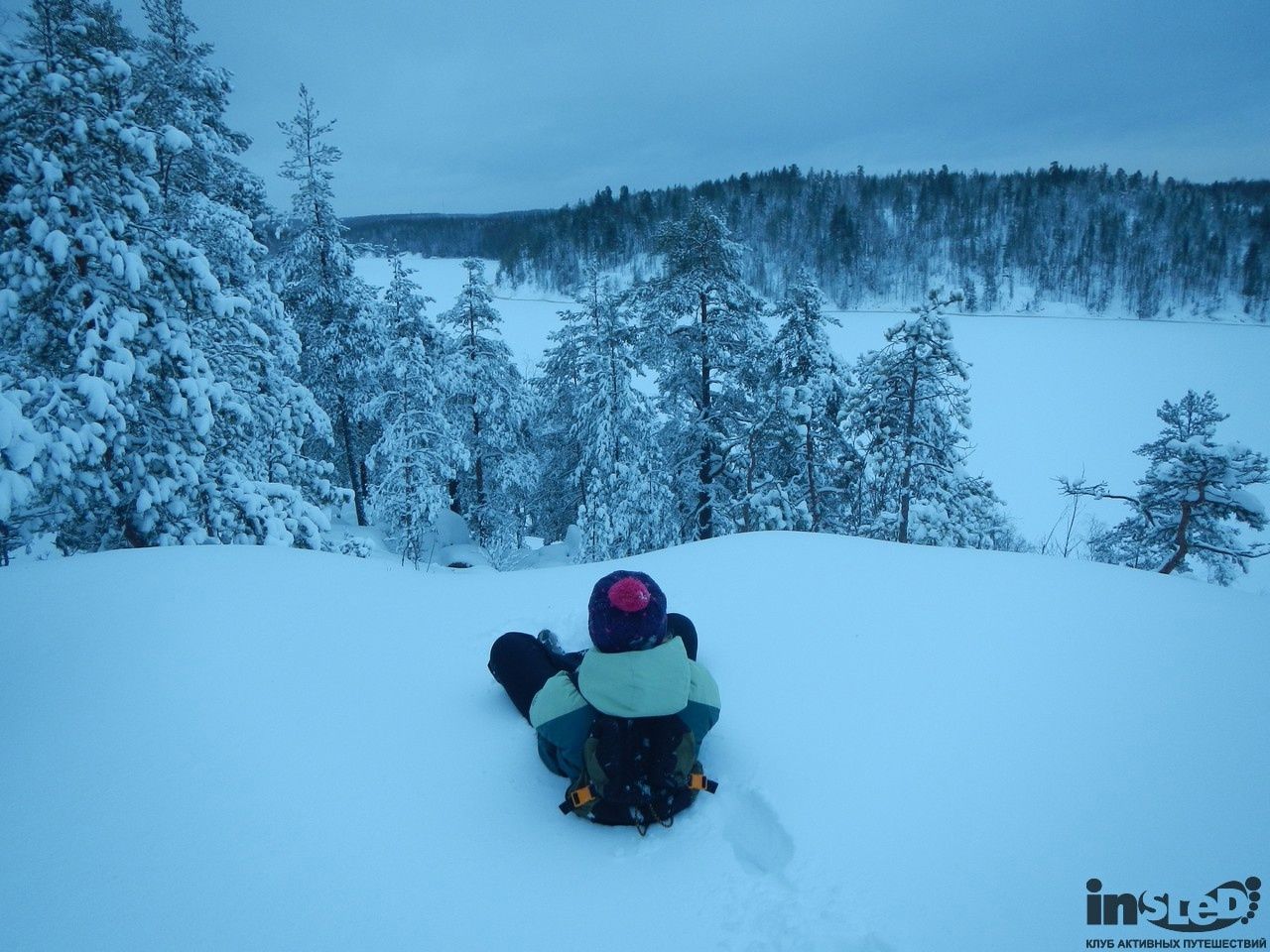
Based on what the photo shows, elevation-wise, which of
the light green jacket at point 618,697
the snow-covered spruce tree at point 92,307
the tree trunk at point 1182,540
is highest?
the snow-covered spruce tree at point 92,307

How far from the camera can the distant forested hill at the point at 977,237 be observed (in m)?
68.1

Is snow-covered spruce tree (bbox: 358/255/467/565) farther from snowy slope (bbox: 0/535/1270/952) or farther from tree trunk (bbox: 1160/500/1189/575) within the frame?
tree trunk (bbox: 1160/500/1189/575)

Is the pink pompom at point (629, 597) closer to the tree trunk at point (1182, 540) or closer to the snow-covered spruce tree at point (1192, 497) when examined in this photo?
the snow-covered spruce tree at point (1192, 497)

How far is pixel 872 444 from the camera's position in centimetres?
1274

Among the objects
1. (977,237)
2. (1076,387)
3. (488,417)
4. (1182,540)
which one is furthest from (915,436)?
(977,237)

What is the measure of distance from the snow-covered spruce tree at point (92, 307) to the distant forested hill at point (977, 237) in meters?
57.9

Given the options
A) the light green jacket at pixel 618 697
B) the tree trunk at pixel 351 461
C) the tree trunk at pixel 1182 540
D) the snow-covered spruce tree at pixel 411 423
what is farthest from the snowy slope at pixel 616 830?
the tree trunk at pixel 351 461

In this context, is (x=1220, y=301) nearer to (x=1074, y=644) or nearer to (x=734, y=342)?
(x=734, y=342)

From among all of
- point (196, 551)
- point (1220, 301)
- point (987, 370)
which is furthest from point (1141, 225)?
point (196, 551)

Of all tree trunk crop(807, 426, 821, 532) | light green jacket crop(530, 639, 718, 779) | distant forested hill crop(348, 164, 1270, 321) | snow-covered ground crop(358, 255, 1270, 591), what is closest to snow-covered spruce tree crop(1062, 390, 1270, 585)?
tree trunk crop(807, 426, 821, 532)

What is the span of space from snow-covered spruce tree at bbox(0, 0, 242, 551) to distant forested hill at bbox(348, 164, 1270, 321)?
57910 millimetres

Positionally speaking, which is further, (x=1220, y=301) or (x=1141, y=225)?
(x=1141, y=225)

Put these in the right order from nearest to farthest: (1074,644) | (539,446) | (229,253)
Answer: (1074,644) < (229,253) < (539,446)

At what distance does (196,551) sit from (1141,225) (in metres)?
104
